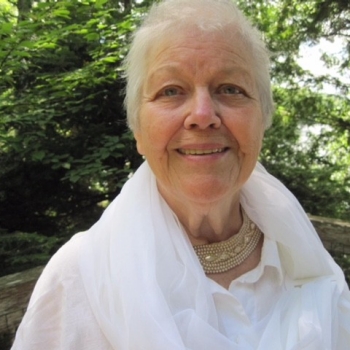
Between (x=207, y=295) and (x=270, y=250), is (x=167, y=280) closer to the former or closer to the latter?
(x=207, y=295)

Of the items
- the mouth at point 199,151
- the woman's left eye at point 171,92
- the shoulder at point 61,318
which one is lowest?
the shoulder at point 61,318

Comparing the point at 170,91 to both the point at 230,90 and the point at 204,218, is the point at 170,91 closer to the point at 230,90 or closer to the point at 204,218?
the point at 230,90

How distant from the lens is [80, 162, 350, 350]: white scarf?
1.19 m

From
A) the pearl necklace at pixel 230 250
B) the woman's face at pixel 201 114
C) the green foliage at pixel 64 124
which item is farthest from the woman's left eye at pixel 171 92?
the green foliage at pixel 64 124

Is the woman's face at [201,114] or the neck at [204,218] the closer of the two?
the woman's face at [201,114]

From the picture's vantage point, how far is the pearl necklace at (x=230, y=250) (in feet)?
4.70

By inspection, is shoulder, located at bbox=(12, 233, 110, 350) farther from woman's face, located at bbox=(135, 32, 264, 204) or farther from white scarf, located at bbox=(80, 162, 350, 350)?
woman's face, located at bbox=(135, 32, 264, 204)

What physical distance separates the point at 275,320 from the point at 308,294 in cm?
17

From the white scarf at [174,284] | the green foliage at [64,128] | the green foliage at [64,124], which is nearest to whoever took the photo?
the white scarf at [174,284]

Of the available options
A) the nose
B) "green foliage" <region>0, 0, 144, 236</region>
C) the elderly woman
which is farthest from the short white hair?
"green foliage" <region>0, 0, 144, 236</region>

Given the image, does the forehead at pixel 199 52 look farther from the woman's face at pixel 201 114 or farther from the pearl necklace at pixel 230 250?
the pearl necklace at pixel 230 250

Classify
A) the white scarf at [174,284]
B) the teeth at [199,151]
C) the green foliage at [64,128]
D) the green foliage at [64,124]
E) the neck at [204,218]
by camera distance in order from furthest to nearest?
the green foliage at [64,124]
the green foliage at [64,128]
the neck at [204,218]
the teeth at [199,151]
the white scarf at [174,284]

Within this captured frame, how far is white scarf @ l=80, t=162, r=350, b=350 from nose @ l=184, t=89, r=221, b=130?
0.30 m

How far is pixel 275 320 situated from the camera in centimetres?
135
